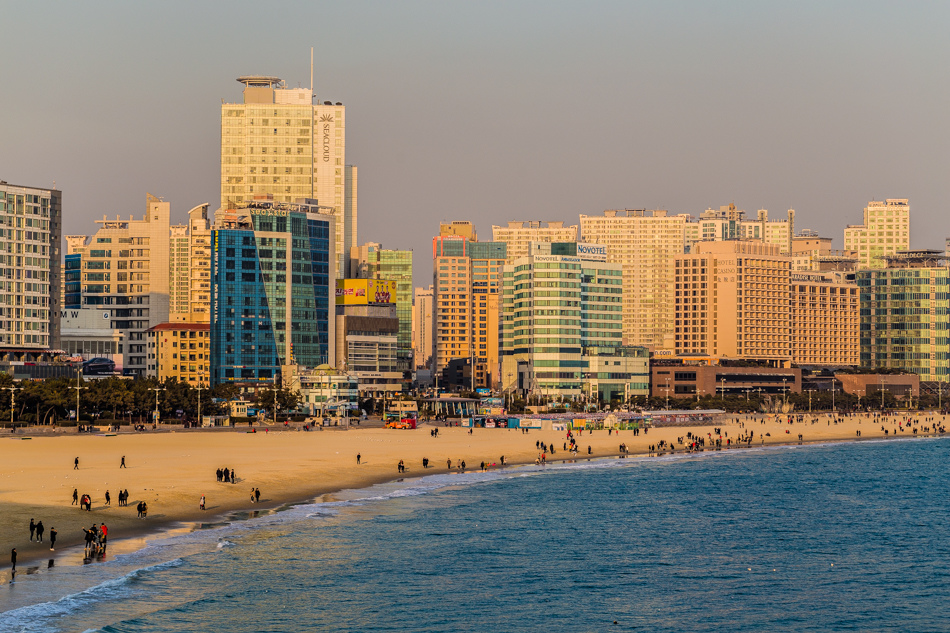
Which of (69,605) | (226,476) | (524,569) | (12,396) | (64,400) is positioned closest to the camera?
(69,605)

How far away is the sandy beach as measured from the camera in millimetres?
85688

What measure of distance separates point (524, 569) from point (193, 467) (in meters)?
51.9

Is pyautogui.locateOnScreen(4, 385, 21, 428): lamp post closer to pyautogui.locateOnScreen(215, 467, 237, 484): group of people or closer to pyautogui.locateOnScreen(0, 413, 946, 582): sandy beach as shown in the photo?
pyautogui.locateOnScreen(0, 413, 946, 582): sandy beach

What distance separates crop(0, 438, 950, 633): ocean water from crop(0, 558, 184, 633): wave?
0.49ft

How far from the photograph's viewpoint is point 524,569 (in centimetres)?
7844

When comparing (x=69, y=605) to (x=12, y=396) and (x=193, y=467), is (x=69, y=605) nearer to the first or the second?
(x=193, y=467)

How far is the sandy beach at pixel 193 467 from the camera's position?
3374 inches

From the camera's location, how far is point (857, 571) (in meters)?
80.4

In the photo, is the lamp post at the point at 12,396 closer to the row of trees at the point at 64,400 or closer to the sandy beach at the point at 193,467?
the row of trees at the point at 64,400

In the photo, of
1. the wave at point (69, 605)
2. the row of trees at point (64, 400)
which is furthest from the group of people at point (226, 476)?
the row of trees at point (64, 400)

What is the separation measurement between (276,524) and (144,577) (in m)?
22.4

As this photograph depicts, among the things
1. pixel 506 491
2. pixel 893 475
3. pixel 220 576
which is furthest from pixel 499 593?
pixel 893 475

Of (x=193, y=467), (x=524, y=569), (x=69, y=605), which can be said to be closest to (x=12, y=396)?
(x=193, y=467)

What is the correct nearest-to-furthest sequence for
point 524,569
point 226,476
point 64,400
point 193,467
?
point 524,569 → point 226,476 → point 193,467 → point 64,400
